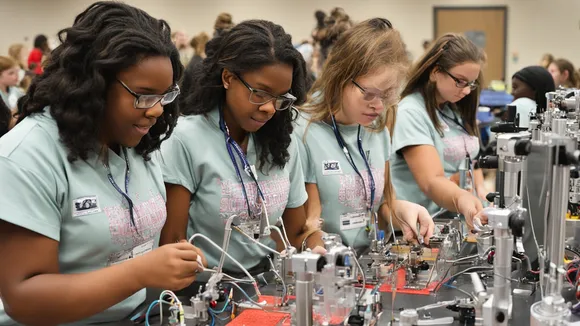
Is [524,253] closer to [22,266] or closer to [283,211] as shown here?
[283,211]

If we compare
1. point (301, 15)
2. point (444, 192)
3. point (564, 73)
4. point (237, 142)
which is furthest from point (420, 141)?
point (301, 15)

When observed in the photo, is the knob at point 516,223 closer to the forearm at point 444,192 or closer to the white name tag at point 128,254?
the white name tag at point 128,254

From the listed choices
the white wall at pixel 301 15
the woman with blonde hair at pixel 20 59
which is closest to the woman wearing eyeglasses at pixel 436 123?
the woman with blonde hair at pixel 20 59

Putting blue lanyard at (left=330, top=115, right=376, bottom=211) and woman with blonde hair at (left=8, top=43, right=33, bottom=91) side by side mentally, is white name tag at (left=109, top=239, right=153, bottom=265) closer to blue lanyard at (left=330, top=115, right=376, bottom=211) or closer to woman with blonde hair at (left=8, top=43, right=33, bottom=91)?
blue lanyard at (left=330, top=115, right=376, bottom=211)

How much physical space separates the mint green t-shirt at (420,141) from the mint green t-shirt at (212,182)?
1.03 metres

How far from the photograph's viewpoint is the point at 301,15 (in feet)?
36.6

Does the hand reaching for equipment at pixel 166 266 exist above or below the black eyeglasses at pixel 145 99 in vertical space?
below

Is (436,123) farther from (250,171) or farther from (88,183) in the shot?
(88,183)

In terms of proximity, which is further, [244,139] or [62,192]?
[244,139]

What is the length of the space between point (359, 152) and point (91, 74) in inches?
49.7

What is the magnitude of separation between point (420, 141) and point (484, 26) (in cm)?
874

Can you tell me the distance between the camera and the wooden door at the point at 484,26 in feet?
35.7

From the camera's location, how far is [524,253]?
210cm

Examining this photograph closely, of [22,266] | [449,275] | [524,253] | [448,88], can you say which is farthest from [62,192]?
[448,88]
